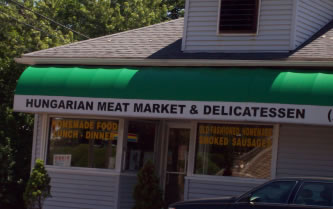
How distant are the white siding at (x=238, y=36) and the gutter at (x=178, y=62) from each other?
1049 mm

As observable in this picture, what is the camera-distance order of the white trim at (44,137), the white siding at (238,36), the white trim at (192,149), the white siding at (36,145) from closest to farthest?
the white siding at (238,36), the white trim at (192,149), the white trim at (44,137), the white siding at (36,145)

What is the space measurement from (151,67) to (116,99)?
1.17 meters

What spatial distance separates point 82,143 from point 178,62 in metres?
3.68

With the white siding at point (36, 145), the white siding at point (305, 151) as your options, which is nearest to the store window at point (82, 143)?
the white siding at point (36, 145)

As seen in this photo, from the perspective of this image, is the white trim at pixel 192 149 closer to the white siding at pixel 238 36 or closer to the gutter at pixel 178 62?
the gutter at pixel 178 62

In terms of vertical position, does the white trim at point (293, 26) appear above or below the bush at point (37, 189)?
above

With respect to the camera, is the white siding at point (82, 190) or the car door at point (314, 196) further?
the white siding at point (82, 190)

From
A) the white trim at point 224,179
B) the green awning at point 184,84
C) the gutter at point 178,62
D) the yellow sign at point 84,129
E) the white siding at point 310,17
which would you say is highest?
the white siding at point 310,17

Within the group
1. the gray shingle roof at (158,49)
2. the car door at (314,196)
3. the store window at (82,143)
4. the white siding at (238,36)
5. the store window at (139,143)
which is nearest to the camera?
the car door at (314,196)

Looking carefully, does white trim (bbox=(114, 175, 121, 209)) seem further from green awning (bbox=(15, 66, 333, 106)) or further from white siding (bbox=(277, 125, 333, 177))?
white siding (bbox=(277, 125, 333, 177))

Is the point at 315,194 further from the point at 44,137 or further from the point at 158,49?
the point at 44,137

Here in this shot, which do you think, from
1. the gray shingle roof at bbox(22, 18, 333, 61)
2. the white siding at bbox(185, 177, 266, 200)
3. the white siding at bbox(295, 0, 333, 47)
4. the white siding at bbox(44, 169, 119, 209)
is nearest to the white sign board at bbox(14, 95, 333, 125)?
the gray shingle roof at bbox(22, 18, 333, 61)

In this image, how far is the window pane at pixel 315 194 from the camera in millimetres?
9721

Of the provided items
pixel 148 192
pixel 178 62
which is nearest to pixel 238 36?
pixel 178 62
